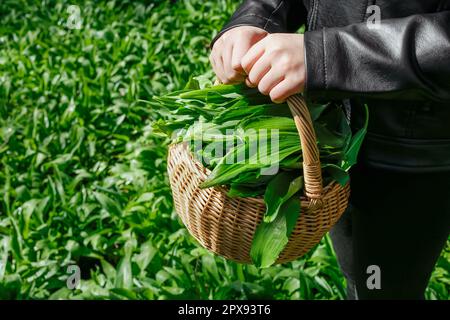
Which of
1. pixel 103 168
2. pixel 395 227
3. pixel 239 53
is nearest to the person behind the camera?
pixel 239 53

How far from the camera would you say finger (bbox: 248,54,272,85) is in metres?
Result: 1.31

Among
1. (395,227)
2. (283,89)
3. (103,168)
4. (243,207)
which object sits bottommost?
(103,168)

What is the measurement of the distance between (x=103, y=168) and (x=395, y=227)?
209 centimetres

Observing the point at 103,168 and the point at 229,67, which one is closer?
the point at 229,67

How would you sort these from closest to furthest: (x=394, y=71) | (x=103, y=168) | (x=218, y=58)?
(x=394, y=71) → (x=218, y=58) → (x=103, y=168)

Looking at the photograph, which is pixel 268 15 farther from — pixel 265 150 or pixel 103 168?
pixel 103 168

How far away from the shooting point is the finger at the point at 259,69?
4.30ft

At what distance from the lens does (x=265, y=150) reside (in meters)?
1.46

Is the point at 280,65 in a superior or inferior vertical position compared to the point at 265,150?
superior

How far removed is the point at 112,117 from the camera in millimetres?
3814

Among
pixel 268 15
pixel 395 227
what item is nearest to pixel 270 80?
pixel 268 15

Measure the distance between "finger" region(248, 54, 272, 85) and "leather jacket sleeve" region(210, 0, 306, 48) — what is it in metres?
0.30

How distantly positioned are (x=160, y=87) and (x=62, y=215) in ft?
4.40
